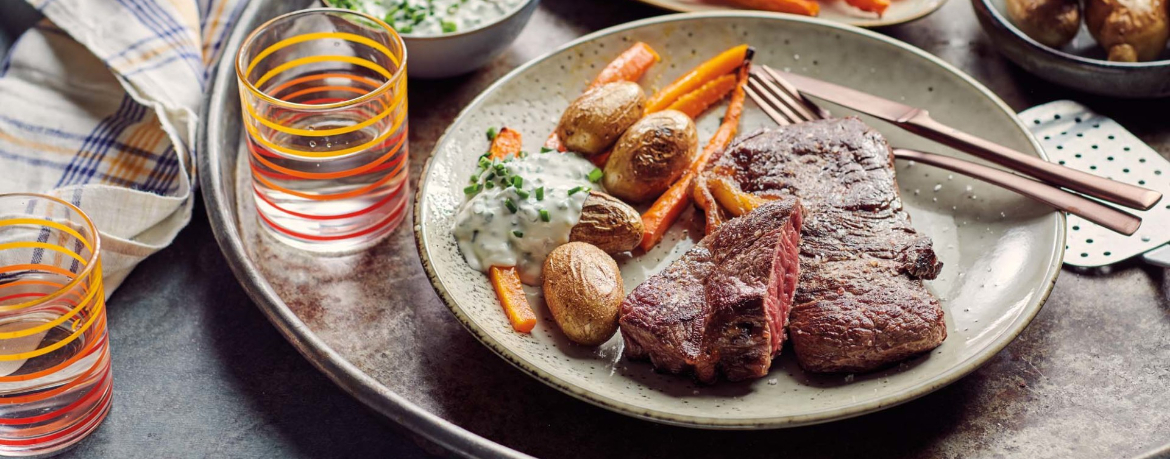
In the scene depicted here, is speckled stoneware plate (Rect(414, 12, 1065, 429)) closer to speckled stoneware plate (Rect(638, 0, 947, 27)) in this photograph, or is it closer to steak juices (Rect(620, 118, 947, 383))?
steak juices (Rect(620, 118, 947, 383))

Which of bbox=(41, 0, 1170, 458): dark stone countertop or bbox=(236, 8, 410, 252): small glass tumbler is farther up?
bbox=(236, 8, 410, 252): small glass tumbler

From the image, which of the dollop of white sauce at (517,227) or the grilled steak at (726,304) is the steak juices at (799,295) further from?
the dollop of white sauce at (517,227)

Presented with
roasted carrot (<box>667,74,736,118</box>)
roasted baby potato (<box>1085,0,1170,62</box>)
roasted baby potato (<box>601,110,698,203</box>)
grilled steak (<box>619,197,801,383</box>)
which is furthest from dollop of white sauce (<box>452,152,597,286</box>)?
roasted baby potato (<box>1085,0,1170,62</box>)

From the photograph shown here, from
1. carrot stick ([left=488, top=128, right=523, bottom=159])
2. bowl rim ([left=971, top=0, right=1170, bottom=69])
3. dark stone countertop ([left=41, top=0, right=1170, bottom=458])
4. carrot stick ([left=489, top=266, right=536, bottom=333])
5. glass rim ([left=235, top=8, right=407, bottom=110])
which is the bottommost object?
dark stone countertop ([left=41, top=0, right=1170, bottom=458])

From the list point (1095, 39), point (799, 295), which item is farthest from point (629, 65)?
point (1095, 39)

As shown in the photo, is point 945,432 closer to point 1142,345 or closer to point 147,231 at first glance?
point 1142,345

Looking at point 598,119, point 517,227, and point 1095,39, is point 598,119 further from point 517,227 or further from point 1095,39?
point 1095,39
